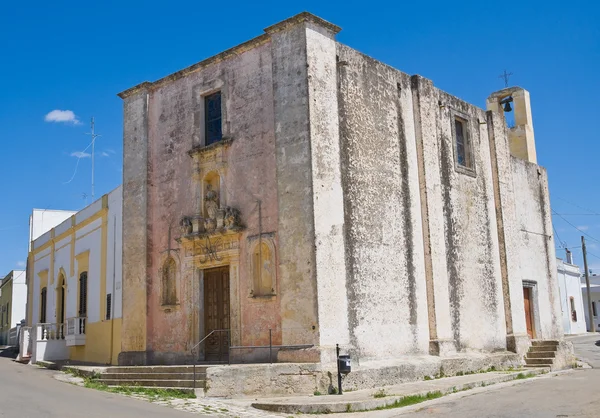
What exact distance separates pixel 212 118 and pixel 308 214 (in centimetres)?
450

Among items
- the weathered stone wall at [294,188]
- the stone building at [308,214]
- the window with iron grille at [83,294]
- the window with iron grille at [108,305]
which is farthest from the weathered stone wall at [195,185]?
the window with iron grille at [83,294]

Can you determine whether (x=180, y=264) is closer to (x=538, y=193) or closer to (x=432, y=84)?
(x=432, y=84)

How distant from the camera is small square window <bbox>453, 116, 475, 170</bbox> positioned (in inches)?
767

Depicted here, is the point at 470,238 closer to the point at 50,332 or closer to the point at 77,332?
the point at 77,332

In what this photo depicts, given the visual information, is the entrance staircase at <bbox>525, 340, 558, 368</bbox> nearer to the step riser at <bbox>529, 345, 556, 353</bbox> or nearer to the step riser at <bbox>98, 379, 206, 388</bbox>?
the step riser at <bbox>529, 345, 556, 353</bbox>

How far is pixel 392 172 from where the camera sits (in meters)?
16.4

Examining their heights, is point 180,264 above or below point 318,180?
below

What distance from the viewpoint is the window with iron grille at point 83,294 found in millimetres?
22531

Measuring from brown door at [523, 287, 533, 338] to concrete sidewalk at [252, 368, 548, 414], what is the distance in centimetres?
643

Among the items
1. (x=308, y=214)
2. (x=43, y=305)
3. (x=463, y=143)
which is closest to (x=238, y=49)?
(x=308, y=214)

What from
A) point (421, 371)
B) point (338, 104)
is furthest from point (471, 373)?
point (338, 104)

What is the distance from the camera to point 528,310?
69.9 feet

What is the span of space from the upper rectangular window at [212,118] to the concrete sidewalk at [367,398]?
7.21 metres

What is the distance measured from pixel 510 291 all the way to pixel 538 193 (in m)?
5.15
